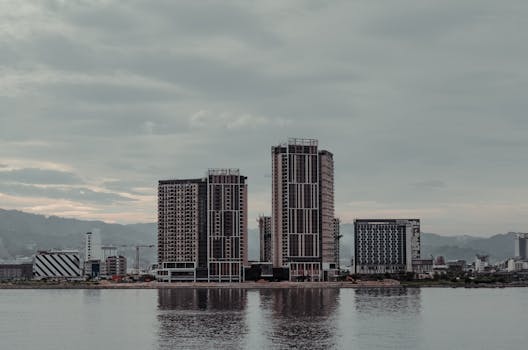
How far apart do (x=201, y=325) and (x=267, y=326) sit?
10.2 meters

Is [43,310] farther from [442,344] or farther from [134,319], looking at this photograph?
[442,344]

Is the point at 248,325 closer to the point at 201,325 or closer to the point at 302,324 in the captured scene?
the point at 201,325

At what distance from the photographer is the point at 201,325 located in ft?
405

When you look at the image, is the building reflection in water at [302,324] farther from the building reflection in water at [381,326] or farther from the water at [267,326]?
the building reflection in water at [381,326]

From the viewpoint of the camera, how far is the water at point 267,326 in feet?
330

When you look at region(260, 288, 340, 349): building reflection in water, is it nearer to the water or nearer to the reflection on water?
the reflection on water

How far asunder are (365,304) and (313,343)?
81955 millimetres

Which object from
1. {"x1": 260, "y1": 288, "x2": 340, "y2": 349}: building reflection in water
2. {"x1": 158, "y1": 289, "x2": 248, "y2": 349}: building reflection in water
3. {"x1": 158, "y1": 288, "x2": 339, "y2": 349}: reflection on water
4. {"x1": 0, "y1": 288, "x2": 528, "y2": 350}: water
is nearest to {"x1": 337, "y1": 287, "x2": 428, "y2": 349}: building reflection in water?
{"x1": 0, "y1": 288, "x2": 528, "y2": 350}: water

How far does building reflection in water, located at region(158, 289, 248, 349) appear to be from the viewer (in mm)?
99250

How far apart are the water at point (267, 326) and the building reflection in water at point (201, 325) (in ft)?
0.39

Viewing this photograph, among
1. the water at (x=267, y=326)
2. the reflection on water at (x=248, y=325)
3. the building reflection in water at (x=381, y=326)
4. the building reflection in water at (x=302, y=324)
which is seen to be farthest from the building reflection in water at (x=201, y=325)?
the building reflection in water at (x=381, y=326)

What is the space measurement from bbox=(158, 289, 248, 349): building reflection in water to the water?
12 centimetres

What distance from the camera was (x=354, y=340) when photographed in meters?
103

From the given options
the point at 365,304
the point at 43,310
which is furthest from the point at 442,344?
the point at 43,310
